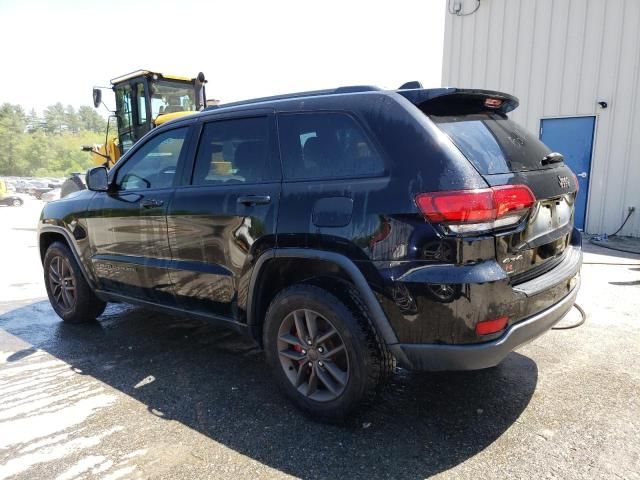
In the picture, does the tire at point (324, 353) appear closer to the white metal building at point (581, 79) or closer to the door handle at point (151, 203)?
the door handle at point (151, 203)

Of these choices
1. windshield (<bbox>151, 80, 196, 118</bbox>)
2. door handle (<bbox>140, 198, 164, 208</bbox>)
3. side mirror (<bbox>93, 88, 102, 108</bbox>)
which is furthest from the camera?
windshield (<bbox>151, 80, 196, 118</bbox>)

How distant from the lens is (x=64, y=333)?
14.9ft

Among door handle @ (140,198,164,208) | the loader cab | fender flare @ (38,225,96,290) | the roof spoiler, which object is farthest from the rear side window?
the loader cab

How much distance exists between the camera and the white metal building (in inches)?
371

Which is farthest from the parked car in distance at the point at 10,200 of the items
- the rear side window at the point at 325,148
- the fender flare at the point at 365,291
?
the fender flare at the point at 365,291

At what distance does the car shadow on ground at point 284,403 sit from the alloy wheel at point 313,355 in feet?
0.66

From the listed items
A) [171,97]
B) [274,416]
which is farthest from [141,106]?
[274,416]

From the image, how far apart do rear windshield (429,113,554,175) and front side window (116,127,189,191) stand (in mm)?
1979

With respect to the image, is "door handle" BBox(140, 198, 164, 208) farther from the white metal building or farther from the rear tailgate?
the white metal building

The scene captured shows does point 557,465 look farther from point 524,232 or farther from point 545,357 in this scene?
point 545,357

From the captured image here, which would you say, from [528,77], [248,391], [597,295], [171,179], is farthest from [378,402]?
[528,77]

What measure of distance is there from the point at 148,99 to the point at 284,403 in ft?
26.9

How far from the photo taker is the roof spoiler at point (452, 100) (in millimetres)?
2664

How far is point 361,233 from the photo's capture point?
2521 millimetres
